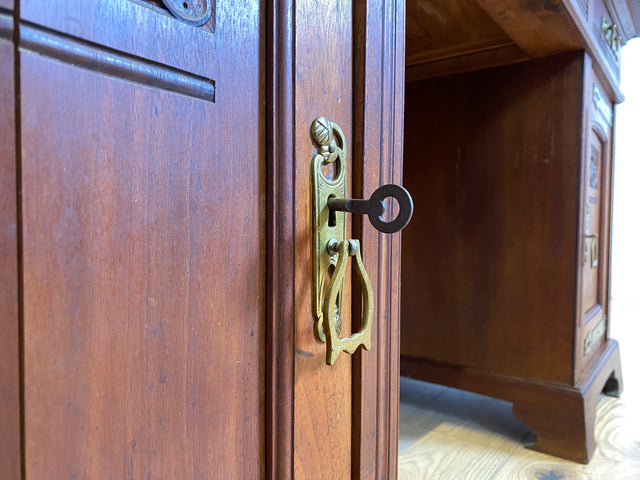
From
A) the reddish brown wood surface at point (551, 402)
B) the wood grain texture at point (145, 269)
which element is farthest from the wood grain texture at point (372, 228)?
the reddish brown wood surface at point (551, 402)

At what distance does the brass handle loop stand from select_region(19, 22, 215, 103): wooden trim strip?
0.52 feet

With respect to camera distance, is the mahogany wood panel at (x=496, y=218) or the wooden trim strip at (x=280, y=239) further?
the mahogany wood panel at (x=496, y=218)

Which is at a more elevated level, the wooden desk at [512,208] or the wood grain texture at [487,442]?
the wooden desk at [512,208]

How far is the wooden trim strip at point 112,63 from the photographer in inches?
9.8

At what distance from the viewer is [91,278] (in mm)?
270

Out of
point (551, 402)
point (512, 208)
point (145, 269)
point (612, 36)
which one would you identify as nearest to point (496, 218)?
point (512, 208)

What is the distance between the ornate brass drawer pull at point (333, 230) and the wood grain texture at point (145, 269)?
5cm

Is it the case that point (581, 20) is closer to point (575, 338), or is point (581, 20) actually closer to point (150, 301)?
point (575, 338)

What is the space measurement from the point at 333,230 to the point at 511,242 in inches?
36.6

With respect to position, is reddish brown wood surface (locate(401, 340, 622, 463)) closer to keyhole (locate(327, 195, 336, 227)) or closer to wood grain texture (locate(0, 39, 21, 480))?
keyhole (locate(327, 195, 336, 227))

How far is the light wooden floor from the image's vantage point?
3.37ft

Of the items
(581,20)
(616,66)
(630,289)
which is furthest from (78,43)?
(630,289)

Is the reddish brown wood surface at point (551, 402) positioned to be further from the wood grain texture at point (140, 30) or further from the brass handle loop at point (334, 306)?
the wood grain texture at point (140, 30)

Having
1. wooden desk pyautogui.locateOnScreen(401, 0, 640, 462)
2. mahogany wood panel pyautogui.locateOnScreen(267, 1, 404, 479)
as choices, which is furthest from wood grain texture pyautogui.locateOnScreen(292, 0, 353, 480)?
wooden desk pyautogui.locateOnScreen(401, 0, 640, 462)
